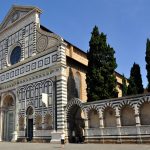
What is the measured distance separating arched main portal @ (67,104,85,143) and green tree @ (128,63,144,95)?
6.65m

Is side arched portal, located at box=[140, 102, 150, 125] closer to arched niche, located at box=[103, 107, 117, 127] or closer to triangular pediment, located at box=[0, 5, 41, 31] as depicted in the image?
arched niche, located at box=[103, 107, 117, 127]

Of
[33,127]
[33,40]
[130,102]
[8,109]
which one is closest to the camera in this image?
[130,102]

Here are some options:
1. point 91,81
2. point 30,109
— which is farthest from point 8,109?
point 91,81

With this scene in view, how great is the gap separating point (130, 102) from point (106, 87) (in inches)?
160

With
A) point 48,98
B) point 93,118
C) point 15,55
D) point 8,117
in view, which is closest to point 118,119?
point 93,118

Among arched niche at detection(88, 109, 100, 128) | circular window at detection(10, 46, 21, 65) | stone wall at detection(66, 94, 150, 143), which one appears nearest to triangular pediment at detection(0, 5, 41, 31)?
circular window at detection(10, 46, 21, 65)

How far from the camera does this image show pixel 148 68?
22.7 metres

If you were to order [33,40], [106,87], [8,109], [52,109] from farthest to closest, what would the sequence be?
[8,109] < [33,40] < [52,109] < [106,87]

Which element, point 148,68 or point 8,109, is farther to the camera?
point 8,109

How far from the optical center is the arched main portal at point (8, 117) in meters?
31.0

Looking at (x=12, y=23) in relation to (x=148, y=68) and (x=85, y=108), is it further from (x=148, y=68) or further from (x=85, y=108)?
(x=148, y=68)

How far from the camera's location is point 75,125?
25375 mm

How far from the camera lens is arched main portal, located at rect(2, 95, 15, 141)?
31.0 m

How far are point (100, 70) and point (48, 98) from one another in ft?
21.6
